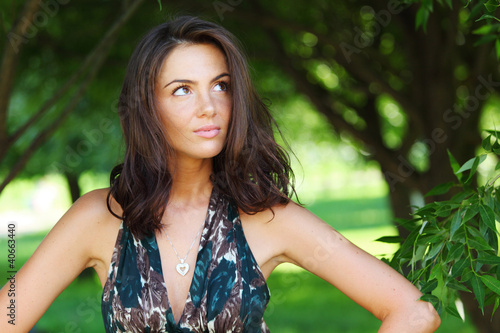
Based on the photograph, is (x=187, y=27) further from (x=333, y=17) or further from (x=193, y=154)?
(x=333, y=17)

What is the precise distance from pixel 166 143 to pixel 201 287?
50 centimetres

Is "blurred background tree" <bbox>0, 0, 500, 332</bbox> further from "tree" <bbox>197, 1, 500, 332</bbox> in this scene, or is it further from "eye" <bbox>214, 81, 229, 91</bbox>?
"eye" <bbox>214, 81, 229, 91</bbox>

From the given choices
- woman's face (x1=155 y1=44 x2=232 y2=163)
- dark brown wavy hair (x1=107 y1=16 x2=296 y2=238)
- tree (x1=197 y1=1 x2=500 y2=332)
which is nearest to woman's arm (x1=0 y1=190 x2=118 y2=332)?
dark brown wavy hair (x1=107 y1=16 x2=296 y2=238)

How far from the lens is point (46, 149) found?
982cm

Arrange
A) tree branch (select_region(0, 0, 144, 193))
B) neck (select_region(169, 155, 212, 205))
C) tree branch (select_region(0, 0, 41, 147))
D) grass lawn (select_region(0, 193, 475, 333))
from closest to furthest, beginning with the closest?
neck (select_region(169, 155, 212, 205)), tree branch (select_region(0, 0, 41, 147)), tree branch (select_region(0, 0, 144, 193)), grass lawn (select_region(0, 193, 475, 333))

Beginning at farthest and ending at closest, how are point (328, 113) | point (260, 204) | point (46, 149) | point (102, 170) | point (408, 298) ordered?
1. point (102, 170)
2. point (46, 149)
3. point (328, 113)
4. point (260, 204)
5. point (408, 298)

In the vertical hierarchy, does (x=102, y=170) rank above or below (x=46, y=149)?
below

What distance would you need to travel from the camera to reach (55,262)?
2.29 m

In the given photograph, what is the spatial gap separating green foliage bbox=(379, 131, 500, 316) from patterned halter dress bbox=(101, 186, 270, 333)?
528 millimetres

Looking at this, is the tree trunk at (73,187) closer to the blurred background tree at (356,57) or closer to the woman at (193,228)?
the blurred background tree at (356,57)

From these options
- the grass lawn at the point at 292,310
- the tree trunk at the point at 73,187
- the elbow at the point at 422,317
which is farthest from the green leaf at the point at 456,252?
the tree trunk at the point at 73,187

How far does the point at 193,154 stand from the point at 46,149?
8.03m

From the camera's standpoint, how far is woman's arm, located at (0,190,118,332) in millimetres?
2273

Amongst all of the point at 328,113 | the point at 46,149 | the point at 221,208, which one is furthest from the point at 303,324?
the point at 221,208
